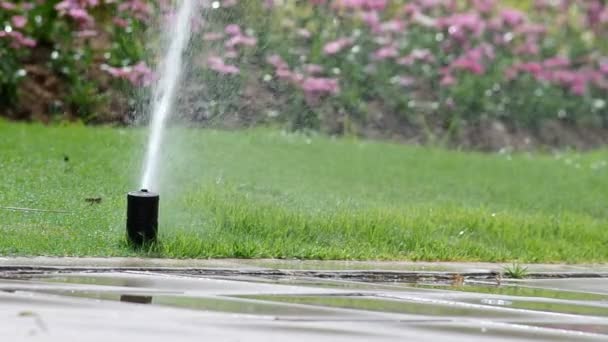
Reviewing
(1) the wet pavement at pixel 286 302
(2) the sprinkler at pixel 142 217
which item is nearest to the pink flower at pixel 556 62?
(1) the wet pavement at pixel 286 302

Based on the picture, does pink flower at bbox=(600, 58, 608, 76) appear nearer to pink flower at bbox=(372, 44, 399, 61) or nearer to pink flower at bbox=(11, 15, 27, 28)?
pink flower at bbox=(372, 44, 399, 61)

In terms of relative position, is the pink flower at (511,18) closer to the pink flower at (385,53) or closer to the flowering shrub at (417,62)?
the flowering shrub at (417,62)

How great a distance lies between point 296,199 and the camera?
10.9m

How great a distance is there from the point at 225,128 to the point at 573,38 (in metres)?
6.17

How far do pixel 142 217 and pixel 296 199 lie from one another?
8.77 ft

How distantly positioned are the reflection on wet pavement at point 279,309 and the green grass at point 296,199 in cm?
88

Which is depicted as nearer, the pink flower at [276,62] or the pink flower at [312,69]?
the pink flower at [276,62]

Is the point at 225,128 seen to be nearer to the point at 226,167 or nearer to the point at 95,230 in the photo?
the point at 226,167

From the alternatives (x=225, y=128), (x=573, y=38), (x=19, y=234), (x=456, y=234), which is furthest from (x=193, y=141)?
(x=573, y=38)

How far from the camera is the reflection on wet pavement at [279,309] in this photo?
6203 mm

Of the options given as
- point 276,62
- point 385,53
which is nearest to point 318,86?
point 276,62

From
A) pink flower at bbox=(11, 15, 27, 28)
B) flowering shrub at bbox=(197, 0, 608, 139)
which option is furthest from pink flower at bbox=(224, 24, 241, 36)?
pink flower at bbox=(11, 15, 27, 28)

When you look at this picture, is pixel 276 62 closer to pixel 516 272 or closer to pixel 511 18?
pixel 511 18

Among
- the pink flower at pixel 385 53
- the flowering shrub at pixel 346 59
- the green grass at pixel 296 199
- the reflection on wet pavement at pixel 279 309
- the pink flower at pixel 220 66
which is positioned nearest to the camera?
the reflection on wet pavement at pixel 279 309
